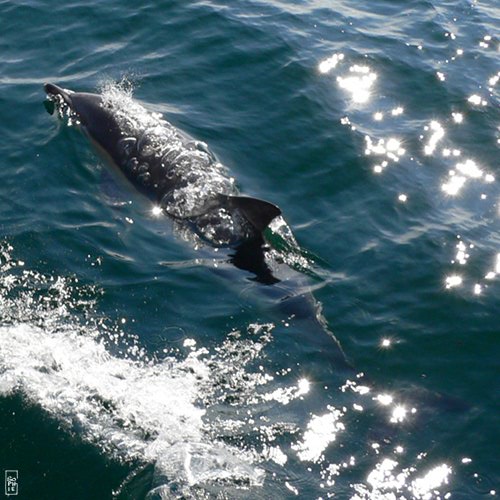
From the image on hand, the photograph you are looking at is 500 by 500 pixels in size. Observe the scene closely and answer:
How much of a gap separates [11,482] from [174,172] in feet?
18.4

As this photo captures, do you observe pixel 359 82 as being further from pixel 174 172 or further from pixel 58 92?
pixel 58 92

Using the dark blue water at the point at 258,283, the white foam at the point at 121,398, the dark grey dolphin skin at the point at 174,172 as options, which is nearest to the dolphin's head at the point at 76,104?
the dark grey dolphin skin at the point at 174,172

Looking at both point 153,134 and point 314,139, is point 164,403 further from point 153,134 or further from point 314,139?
point 314,139

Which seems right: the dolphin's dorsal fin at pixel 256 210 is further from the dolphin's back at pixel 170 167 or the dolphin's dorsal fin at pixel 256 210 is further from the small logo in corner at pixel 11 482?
the small logo in corner at pixel 11 482

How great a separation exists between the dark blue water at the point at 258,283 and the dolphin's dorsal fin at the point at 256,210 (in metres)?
0.73

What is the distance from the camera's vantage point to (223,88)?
14734 millimetres

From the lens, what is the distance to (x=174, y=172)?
12055 millimetres

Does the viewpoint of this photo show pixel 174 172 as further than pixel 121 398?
Yes

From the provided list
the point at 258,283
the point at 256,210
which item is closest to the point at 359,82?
the point at 256,210

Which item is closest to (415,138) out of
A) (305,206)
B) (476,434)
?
(305,206)

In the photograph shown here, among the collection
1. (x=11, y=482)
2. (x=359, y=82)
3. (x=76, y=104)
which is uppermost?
(x=76, y=104)

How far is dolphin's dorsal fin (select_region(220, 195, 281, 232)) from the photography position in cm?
1041

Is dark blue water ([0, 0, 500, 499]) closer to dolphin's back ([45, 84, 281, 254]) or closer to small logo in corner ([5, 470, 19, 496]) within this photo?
small logo in corner ([5, 470, 19, 496])

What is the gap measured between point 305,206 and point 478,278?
2737 millimetres
